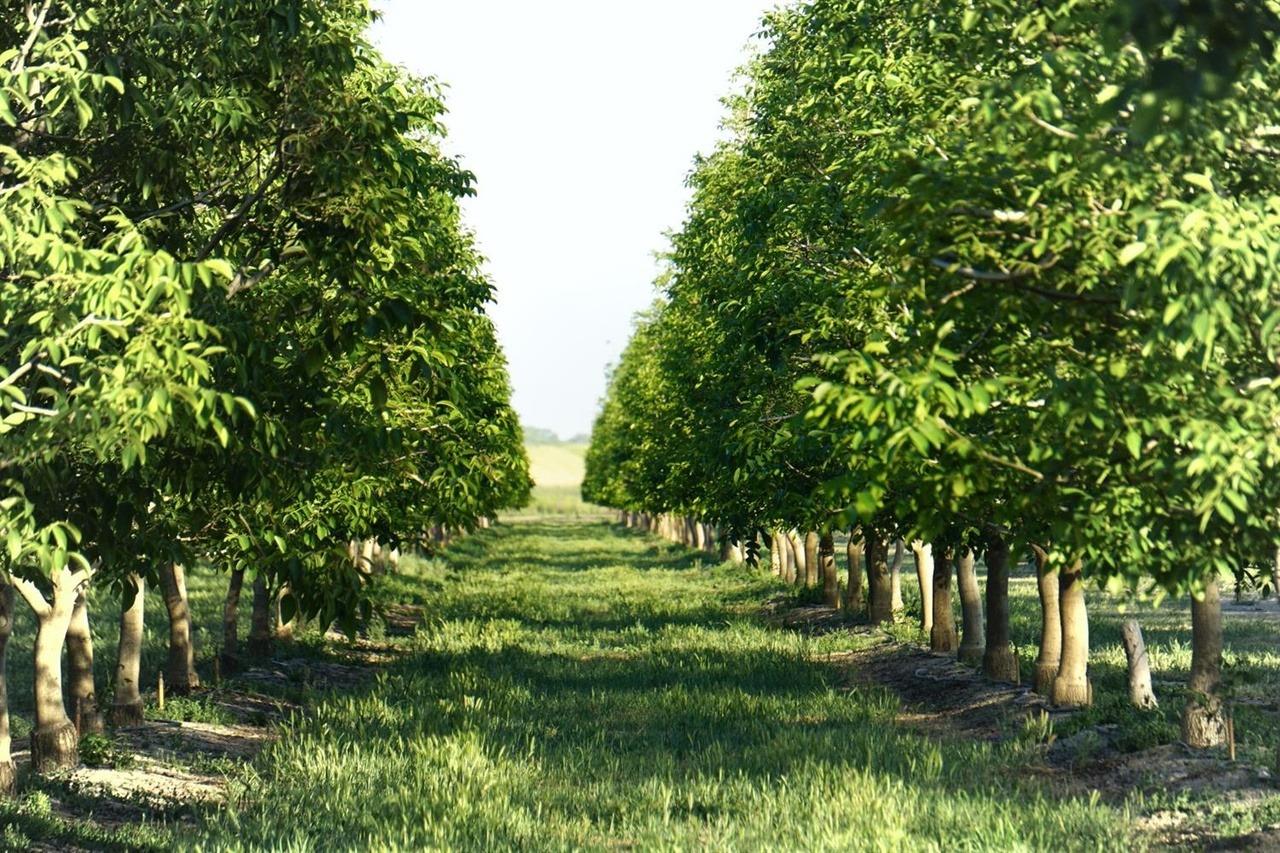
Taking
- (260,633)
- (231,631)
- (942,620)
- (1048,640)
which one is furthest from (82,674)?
(942,620)

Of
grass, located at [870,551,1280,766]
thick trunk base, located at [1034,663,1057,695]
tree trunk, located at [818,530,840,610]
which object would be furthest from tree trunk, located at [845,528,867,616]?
thick trunk base, located at [1034,663,1057,695]

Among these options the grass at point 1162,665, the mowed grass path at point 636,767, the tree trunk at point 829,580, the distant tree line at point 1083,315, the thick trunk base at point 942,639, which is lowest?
the mowed grass path at point 636,767

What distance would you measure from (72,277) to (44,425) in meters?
0.78

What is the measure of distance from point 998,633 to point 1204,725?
6370 millimetres

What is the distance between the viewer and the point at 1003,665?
21.2 meters

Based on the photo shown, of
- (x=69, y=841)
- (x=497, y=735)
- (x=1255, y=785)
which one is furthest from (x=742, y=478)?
(x=69, y=841)

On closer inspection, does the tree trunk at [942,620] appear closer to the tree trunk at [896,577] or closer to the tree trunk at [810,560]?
the tree trunk at [896,577]

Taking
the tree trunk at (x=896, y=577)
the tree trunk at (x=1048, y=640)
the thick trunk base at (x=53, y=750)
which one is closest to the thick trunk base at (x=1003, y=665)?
the tree trunk at (x=1048, y=640)

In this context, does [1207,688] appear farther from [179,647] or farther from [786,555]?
[786,555]

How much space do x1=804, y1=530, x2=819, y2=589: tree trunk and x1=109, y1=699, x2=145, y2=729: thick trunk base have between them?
70.9ft

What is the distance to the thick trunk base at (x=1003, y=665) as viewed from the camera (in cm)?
2112

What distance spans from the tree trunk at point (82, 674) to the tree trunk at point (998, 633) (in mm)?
11329

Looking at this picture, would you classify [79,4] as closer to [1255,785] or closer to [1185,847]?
[1185,847]

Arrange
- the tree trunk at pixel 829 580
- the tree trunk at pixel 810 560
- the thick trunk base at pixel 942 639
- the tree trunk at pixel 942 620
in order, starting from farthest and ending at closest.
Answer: the tree trunk at pixel 810 560, the tree trunk at pixel 829 580, the thick trunk base at pixel 942 639, the tree trunk at pixel 942 620
